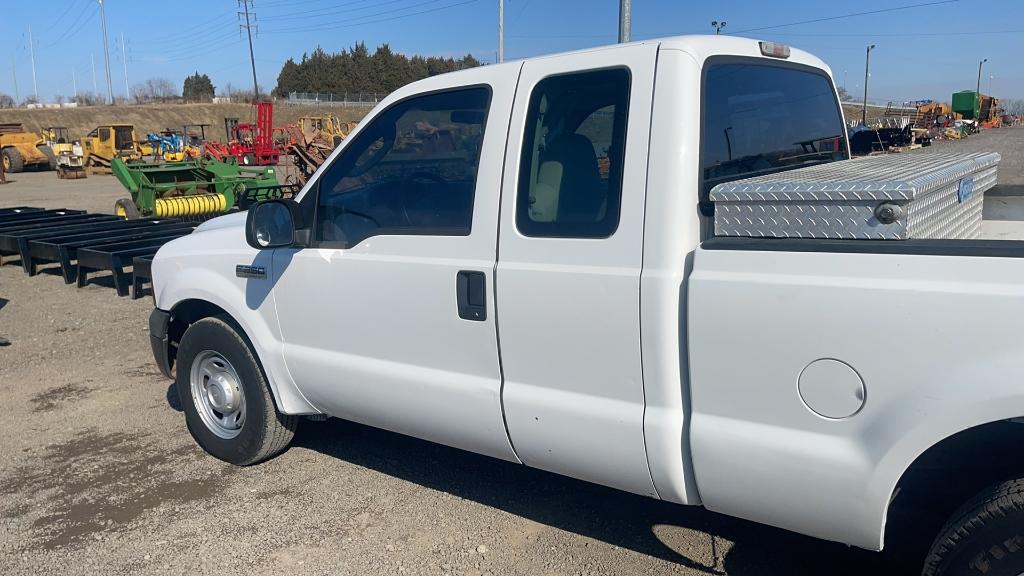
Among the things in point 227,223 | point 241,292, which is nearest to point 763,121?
point 241,292

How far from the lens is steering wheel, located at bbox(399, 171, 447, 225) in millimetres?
3598

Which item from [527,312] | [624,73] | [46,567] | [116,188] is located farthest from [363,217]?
[116,188]

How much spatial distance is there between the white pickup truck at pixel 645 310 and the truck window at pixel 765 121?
2 cm

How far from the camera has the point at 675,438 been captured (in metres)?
2.86

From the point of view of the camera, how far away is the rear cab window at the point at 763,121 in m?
2.99

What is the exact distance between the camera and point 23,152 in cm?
3591

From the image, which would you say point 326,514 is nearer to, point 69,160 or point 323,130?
point 69,160

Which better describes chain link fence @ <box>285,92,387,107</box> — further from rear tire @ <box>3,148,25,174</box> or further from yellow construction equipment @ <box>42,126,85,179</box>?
yellow construction equipment @ <box>42,126,85,179</box>

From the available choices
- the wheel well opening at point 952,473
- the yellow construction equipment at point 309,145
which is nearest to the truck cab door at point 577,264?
the wheel well opening at point 952,473

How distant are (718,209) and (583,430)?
971 mm

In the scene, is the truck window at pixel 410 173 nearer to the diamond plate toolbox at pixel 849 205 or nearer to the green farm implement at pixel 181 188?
the diamond plate toolbox at pixel 849 205

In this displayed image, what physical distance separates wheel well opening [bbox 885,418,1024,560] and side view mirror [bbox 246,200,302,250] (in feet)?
8.92

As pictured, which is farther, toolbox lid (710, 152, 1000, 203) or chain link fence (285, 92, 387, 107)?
chain link fence (285, 92, 387, 107)

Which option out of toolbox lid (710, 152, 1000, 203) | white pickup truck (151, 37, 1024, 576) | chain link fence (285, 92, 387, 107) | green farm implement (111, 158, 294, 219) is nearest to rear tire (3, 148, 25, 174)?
green farm implement (111, 158, 294, 219)
